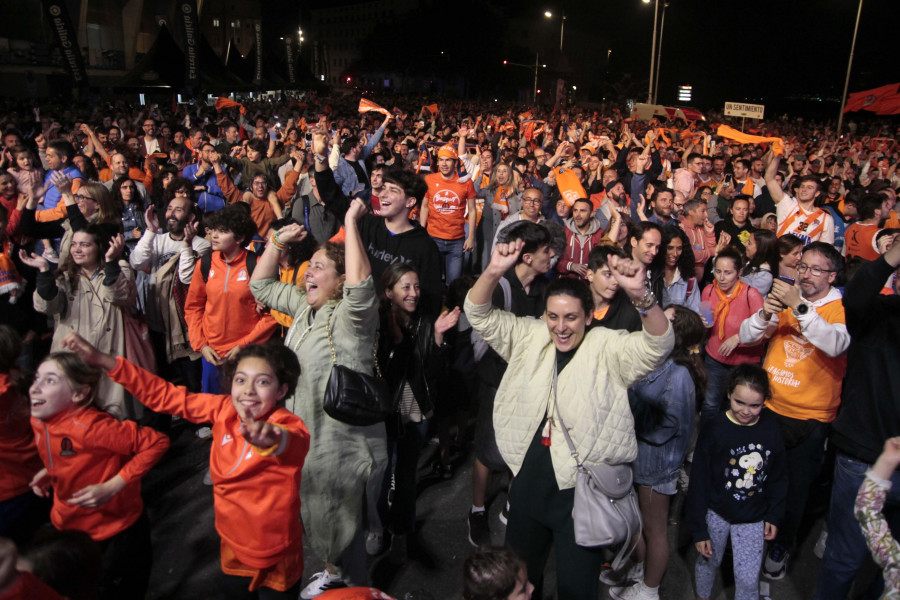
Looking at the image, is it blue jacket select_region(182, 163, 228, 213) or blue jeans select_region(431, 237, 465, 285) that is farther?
blue jeans select_region(431, 237, 465, 285)

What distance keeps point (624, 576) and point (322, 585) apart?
69.4 inches

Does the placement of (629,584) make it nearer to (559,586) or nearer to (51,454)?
(559,586)

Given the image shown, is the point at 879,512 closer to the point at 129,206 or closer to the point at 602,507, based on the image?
the point at 602,507

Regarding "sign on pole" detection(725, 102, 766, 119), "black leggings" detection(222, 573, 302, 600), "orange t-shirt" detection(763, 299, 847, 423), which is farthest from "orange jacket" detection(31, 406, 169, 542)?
"sign on pole" detection(725, 102, 766, 119)

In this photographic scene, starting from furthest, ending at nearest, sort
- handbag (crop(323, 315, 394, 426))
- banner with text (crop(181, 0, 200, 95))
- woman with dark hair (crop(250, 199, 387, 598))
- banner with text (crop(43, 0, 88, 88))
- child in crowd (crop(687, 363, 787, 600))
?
banner with text (crop(181, 0, 200, 95)) < banner with text (crop(43, 0, 88, 88)) < child in crowd (crop(687, 363, 787, 600)) < woman with dark hair (crop(250, 199, 387, 598)) < handbag (crop(323, 315, 394, 426))

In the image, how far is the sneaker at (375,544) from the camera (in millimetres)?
3938

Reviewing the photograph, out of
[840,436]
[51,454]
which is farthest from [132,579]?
[840,436]

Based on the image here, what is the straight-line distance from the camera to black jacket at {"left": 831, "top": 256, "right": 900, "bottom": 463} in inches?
117

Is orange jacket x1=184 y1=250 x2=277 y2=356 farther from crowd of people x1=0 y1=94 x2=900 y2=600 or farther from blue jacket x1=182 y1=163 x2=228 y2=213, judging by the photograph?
blue jacket x1=182 y1=163 x2=228 y2=213

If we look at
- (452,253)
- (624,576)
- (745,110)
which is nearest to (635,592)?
(624,576)

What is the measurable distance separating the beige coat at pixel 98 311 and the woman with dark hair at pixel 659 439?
338cm

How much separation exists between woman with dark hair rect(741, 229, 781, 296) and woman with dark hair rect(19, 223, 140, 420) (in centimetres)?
470

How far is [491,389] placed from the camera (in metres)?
3.97

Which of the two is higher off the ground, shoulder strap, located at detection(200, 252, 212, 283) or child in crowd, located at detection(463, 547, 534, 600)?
shoulder strap, located at detection(200, 252, 212, 283)
